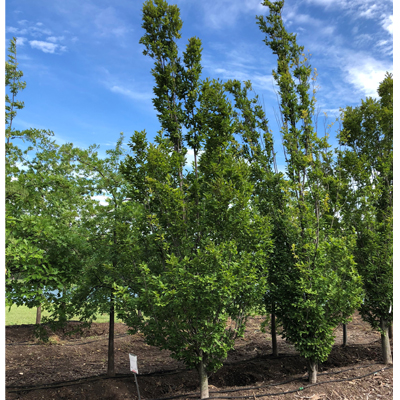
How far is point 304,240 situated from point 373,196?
10.5ft

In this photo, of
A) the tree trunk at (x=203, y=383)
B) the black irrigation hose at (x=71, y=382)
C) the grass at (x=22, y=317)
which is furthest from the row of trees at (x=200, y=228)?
A: the grass at (x=22, y=317)

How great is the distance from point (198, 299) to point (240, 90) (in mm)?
5868

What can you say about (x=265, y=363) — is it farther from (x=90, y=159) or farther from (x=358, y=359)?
(x=90, y=159)

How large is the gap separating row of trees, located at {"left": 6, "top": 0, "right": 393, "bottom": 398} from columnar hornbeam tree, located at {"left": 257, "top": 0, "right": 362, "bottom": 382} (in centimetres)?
3

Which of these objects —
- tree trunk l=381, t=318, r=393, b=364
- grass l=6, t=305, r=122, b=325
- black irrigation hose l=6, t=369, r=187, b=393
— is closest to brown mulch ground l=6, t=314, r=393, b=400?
black irrigation hose l=6, t=369, r=187, b=393

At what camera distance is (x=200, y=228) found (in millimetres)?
5883

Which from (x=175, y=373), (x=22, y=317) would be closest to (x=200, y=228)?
(x=175, y=373)

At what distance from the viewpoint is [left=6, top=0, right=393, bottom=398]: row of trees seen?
5609mm

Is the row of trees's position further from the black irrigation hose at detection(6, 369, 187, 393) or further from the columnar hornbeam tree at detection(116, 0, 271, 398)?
the black irrigation hose at detection(6, 369, 187, 393)

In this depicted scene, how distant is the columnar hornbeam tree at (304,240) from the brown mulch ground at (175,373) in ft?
2.88

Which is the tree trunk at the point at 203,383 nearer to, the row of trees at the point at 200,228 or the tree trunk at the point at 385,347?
the row of trees at the point at 200,228

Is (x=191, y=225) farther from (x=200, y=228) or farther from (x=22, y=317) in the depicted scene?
(x=22, y=317)

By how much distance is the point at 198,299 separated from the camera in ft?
17.4

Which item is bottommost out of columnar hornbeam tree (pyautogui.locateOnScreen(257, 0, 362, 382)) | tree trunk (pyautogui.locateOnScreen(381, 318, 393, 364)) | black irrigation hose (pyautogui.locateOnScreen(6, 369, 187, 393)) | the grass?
the grass
